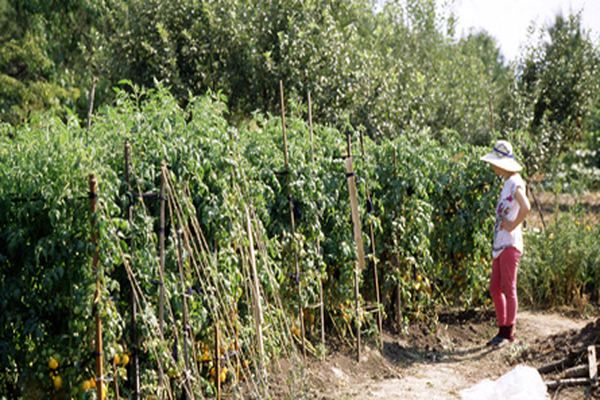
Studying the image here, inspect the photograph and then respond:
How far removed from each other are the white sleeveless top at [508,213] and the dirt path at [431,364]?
99 centimetres

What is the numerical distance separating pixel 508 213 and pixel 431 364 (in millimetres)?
1522

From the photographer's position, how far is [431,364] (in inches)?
278

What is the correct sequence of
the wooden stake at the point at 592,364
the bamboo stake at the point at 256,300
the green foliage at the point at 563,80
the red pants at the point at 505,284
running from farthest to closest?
the green foliage at the point at 563,80 → the red pants at the point at 505,284 → the wooden stake at the point at 592,364 → the bamboo stake at the point at 256,300

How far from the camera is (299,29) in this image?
1233 cm

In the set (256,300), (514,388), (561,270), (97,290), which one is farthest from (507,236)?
(97,290)

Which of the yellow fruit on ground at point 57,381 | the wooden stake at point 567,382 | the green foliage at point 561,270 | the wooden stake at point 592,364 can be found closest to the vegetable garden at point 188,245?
the yellow fruit on ground at point 57,381

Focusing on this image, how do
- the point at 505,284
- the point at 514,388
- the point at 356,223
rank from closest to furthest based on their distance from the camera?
the point at 514,388
the point at 356,223
the point at 505,284

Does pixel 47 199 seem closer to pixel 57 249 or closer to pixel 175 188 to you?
pixel 57 249

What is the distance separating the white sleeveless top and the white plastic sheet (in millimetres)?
1359

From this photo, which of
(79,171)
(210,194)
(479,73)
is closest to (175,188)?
(210,194)

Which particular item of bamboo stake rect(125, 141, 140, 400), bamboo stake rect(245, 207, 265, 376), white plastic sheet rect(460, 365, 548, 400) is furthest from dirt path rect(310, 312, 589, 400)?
bamboo stake rect(125, 141, 140, 400)

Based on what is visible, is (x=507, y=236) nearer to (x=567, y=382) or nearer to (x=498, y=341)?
(x=498, y=341)

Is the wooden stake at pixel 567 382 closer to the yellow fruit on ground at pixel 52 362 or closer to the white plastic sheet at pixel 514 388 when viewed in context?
the white plastic sheet at pixel 514 388

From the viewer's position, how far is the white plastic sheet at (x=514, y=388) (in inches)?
224
